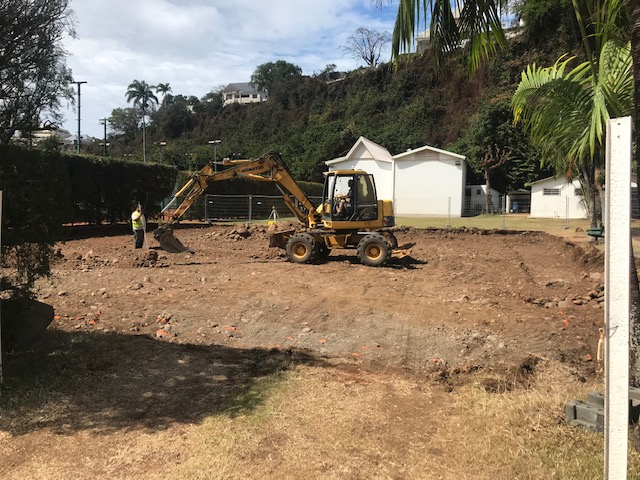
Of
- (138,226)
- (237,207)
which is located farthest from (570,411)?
(237,207)

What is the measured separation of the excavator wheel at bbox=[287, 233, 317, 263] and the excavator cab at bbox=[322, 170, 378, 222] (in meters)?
0.88

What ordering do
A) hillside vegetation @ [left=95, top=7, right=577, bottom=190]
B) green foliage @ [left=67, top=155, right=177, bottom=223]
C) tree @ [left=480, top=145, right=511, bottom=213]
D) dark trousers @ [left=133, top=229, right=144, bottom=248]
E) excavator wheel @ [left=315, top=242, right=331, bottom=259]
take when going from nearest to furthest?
excavator wheel @ [left=315, top=242, right=331, bottom=259], dark trousers @ [left=133, top=229, right=144, bottom=248], green foliage @ [left=67, top=155, right=177, bottom=223], tree @ [left=480, top=145, right=511, bottom=213], hillside vegetation @ [left=95, top=7, right=577, bottom=190]

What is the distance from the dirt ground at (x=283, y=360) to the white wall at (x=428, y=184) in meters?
28.2

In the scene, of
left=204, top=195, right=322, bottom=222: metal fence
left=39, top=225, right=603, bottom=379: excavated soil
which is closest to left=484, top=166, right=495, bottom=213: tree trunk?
left=204, top=195, right=322, bottom=222: metal fence

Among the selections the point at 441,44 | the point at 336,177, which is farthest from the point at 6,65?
the point at 336,177

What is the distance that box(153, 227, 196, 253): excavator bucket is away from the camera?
1622 cm

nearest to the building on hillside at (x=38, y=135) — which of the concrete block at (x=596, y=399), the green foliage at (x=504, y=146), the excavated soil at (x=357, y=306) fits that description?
the excavated soil at (x=357, y=306)

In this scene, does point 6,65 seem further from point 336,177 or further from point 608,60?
point 336,177

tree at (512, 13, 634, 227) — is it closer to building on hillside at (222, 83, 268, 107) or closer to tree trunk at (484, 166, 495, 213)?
tree trunk at (484, 166, 495, 213)

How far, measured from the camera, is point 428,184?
42.4 metres

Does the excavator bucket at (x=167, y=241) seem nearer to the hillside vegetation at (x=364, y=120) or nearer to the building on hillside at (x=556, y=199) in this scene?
the hillside vegetation at (x=364, y=120)

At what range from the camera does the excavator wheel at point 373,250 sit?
14086 mm

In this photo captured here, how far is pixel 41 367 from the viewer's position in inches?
207

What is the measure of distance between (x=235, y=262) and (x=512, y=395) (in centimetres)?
1127
